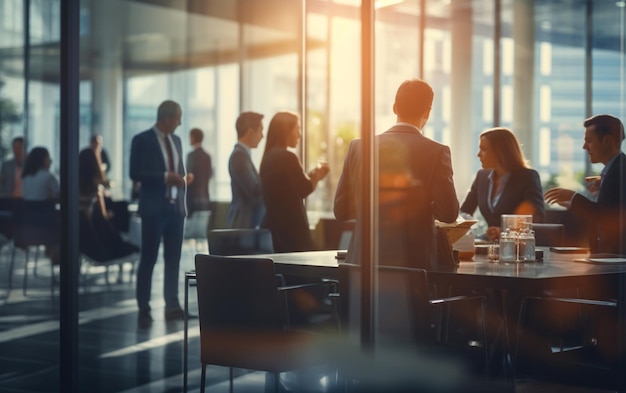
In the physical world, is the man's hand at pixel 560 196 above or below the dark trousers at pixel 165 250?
above

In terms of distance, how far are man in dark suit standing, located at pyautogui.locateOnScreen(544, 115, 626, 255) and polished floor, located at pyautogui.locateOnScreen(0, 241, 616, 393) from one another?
0.90 meters

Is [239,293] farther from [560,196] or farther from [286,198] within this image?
[286,198]

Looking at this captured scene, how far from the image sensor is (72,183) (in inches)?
147

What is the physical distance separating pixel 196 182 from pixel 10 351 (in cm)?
556

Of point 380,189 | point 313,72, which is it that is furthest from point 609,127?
point 313,72

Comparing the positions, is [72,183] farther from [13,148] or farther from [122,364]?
[13,148]

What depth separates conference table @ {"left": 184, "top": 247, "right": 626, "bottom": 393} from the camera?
134 inches

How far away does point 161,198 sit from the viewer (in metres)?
7.36

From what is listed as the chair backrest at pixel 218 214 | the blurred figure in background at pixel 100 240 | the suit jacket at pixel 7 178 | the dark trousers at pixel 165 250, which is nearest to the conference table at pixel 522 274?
the dark trousers at pixel 165 250

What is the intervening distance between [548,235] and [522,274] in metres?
2.11

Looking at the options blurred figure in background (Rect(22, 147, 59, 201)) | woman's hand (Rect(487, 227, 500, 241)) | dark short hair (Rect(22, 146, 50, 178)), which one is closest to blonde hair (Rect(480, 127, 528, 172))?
woman's hand (Rect(487, 227, 500, 241))

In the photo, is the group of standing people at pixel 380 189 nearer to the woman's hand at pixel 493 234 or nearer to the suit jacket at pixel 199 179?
the woman's hand at pixel 493 234

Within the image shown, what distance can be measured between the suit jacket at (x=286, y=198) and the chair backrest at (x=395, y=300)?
2.21 meters

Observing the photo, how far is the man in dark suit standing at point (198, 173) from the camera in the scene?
36.9ft
